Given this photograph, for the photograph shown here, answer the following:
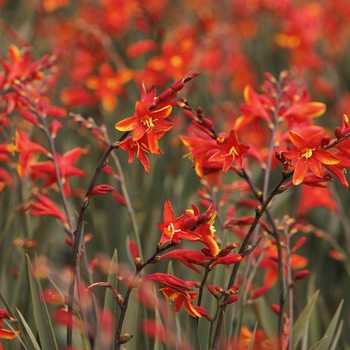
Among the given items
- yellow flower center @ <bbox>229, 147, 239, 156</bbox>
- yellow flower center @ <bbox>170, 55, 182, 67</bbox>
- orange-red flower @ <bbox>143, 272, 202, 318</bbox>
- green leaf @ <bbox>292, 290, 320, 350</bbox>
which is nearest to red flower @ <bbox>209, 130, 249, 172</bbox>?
yellow flower center @ <bbox>229, 147, 239, 156</bbox>

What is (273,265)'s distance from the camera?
5.66ft

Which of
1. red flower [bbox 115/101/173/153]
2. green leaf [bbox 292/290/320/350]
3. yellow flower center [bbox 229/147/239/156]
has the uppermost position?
red flower [bbox 115/101/173/153]

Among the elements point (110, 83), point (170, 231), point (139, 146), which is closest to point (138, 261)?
point (170, 231)

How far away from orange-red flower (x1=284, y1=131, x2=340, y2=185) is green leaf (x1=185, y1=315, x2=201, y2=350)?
34 centimetres

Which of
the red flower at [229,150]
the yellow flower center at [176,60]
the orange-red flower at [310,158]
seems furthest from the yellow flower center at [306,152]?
the yellow flower center at [176,60]

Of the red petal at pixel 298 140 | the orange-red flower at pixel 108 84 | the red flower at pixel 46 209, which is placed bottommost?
the red flower at pixel 46 209

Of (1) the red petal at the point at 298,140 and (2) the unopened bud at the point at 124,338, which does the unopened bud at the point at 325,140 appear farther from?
(2) the unopened bud at the point at 124,338

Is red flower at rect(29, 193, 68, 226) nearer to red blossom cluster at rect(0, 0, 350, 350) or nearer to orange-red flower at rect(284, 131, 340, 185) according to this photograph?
red blossom cluster at rect(0, 0, 350, 350)

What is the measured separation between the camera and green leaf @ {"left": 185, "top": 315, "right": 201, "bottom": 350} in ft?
3.99

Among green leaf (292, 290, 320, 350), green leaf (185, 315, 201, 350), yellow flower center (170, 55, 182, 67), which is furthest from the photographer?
yellow flower center (170, 55, 182, 67)

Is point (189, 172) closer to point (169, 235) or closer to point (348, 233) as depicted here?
point (348, 233)

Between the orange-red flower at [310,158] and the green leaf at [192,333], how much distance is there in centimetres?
34

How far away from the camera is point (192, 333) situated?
48.1 inches

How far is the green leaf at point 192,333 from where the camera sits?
3.99 ft
